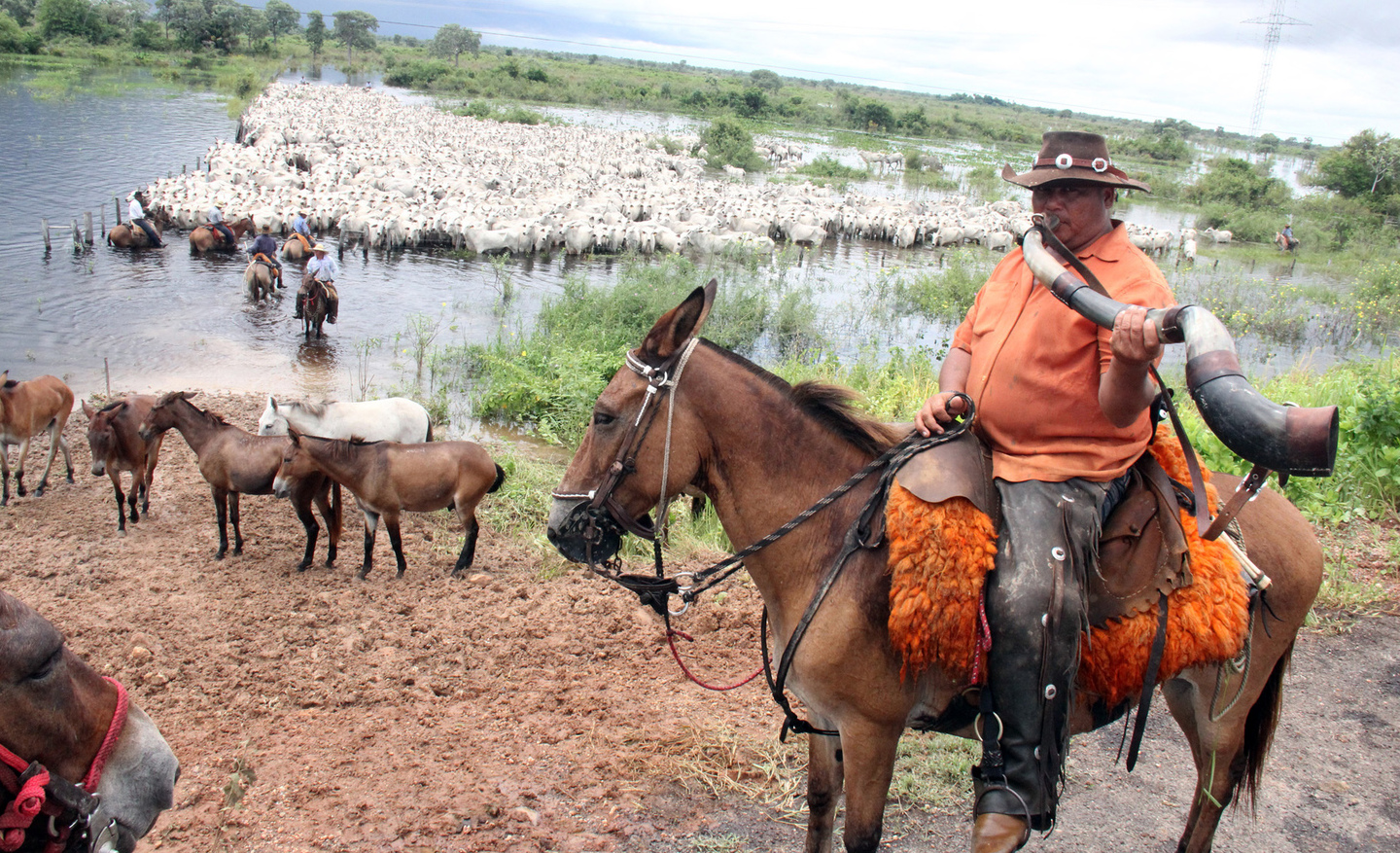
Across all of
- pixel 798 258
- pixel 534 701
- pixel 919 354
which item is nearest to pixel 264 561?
pixel 534 701

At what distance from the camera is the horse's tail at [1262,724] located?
3.75 meters

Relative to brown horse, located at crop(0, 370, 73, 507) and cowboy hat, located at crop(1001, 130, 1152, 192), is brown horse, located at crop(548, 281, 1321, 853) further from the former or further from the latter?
brown horse, located at crop(0, 370, 73, 507)

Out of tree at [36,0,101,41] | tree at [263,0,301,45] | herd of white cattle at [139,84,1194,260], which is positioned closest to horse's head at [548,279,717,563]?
herd of white cattle at [139,84,1194,260]

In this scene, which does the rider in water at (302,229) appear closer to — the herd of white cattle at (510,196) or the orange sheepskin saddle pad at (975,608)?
the herd of white cattle at (510,196)

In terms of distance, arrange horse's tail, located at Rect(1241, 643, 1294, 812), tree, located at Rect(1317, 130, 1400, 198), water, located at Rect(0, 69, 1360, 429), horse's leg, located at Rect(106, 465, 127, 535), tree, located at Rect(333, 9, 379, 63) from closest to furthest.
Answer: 1. horse's tail, located at Rect(1241, 643, 1294, 812)
2. horse's leg, located at Rect(106, 465, 127, 535)
3. water, located at Rect(0, 69, 1360, 429)
4. tree, located at Rect(1317, 130, 1400, 198)
5. tree, located at Rect(333, 9, 379, 63)

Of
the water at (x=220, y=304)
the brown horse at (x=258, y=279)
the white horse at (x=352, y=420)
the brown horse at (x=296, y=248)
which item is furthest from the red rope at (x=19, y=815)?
the brown horse at (x=296, y=248)

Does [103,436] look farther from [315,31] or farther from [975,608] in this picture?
[315,31]

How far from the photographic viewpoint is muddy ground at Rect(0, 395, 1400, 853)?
4145mm

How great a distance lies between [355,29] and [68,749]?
383 ft

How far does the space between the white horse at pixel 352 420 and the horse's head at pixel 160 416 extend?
757 millimetres

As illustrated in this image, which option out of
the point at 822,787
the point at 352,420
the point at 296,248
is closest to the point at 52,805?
the point at 822,787

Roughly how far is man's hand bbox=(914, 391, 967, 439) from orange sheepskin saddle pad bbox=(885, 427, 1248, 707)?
28 cm

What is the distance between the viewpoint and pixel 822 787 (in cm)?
349

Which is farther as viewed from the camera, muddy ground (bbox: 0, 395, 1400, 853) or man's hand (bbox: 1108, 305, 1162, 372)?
muddy ground (bbox: 0, 395, 1400, 853)
